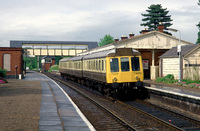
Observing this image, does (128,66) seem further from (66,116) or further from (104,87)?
(66,116)

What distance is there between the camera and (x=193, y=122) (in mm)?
11086

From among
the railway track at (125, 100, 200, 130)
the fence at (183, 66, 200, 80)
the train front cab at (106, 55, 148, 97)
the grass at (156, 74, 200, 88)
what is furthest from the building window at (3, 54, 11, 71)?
the railway track at (125, 100, 200, 130)

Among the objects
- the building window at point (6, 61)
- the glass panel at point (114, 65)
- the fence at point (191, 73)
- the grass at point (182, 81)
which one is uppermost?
the building window at point (6, 61)

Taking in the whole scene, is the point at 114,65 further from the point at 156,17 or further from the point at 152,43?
the point at 156,17

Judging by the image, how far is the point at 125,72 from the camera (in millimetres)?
17000

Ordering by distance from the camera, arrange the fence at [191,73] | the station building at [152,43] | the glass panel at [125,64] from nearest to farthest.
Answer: the glass panel at [125,64] → the fence at [191,73] → the station building at [152,43]

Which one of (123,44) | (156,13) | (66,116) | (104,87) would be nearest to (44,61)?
(156,13)

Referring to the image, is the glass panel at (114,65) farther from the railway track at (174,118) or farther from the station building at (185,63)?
Answer: the station building at (185,63)

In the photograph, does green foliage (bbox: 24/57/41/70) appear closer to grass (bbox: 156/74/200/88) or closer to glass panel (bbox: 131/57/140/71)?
grass (bbox: 156/74/200/88)

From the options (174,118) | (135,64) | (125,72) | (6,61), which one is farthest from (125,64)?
(6,61)

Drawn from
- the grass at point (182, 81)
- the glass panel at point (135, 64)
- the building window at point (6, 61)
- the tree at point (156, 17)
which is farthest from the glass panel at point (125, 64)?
the tree at point (156, 17)

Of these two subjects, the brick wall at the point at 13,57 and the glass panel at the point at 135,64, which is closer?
the glass panel at the point at 135,64

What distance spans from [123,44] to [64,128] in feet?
70.5

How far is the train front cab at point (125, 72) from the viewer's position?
55.6 ft
